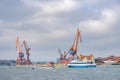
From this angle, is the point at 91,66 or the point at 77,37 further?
the point at 77,37

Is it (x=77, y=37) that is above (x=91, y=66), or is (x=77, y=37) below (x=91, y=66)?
above

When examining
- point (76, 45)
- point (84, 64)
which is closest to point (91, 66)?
point (84, 64)

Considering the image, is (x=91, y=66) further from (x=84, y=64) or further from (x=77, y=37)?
(x=77, y=37)

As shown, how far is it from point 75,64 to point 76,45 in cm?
2302

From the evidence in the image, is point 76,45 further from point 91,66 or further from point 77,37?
point 91,66

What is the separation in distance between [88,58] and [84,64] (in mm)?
16362

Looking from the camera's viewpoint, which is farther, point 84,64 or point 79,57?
point 79,57

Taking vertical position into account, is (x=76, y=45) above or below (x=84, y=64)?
above

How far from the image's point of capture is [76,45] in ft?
655

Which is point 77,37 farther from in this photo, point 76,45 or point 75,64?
point 75,64

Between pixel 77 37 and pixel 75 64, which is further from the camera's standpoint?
pixel 77 37

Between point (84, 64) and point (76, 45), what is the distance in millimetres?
22492

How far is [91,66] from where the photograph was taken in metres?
183

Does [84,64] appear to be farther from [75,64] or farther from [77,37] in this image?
[77,37]
